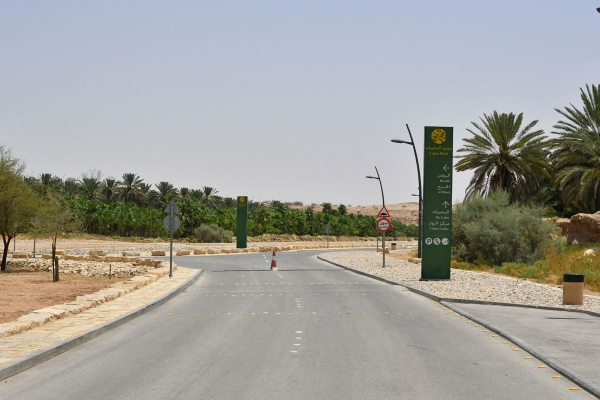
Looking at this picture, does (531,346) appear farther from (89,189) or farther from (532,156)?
(89,189)

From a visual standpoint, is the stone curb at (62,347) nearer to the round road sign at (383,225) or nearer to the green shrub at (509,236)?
the round road sign at (383,225)

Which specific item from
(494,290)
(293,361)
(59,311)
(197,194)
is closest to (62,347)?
(293,361)

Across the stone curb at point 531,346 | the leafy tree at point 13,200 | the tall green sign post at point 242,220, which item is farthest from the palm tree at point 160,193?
the stone curb at point 531,346

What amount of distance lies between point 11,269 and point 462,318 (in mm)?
30481

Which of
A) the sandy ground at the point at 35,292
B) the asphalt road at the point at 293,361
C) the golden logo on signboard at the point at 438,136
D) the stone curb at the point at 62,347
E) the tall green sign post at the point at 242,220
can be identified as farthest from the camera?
the tall green sign post at the point at 242,220

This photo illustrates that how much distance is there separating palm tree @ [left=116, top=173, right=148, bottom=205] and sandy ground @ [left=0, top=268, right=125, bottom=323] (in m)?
72.2

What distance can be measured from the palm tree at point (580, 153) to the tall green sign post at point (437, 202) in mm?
20939

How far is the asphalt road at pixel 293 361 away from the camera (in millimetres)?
8062

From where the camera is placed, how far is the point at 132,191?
10600cm

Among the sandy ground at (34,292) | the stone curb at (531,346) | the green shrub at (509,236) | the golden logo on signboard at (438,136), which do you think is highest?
the golden logo on signboard at (438,136)

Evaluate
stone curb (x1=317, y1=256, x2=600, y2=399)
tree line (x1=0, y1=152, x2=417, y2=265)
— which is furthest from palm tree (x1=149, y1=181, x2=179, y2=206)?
stone curb (x1=317, y1=256, x2=600, y2=399)

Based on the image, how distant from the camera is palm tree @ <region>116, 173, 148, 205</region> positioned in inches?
4158

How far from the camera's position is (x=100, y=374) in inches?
355

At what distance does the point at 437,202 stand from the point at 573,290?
10.1m
